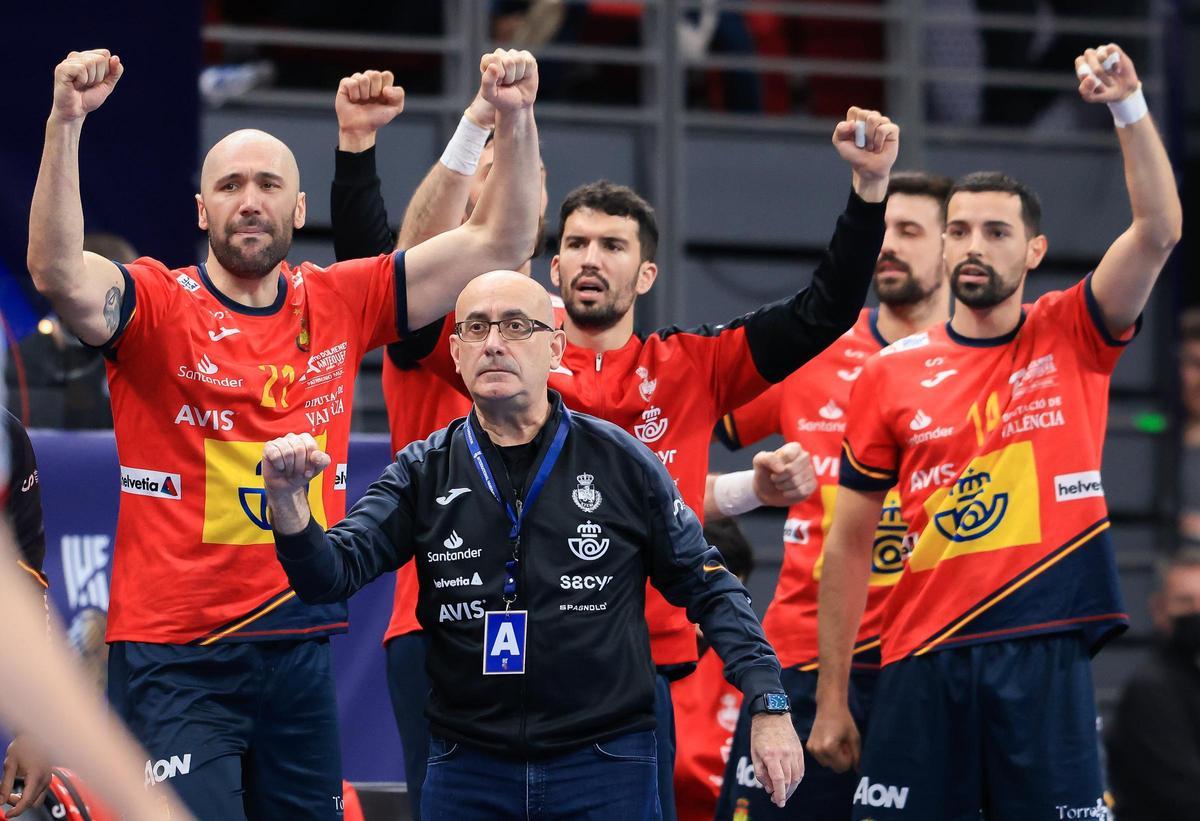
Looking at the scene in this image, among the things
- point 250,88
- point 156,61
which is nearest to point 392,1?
point 250,88

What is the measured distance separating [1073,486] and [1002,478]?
20 centimetres

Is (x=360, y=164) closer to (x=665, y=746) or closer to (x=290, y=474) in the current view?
(x=290, y=474)

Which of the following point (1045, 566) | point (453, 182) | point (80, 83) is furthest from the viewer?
point (453, 182)

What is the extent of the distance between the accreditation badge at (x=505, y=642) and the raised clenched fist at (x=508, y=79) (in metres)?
1.34

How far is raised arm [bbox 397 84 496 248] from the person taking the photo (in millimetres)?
5207

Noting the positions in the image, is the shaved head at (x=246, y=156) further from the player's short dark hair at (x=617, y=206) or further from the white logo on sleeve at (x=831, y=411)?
the white logo on sleeve at (x=831, y=411)

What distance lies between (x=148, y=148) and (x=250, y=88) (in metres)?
1.97

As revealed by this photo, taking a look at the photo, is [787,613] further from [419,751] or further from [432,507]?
[432,507]

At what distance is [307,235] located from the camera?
8.77 metres

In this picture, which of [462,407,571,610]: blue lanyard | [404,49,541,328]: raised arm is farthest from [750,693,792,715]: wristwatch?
[404,49,541,328]: raised arm

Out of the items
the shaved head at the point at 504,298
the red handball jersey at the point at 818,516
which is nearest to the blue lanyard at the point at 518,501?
the shaved head at the point at 504,298

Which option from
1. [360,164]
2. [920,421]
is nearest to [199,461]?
[360,164]

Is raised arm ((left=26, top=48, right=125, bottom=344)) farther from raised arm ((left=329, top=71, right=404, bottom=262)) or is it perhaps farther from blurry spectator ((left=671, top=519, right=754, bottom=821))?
blurry spectator ((left=671, top=519, right=754, bottom=821))

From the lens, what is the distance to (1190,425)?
30.4 ft
